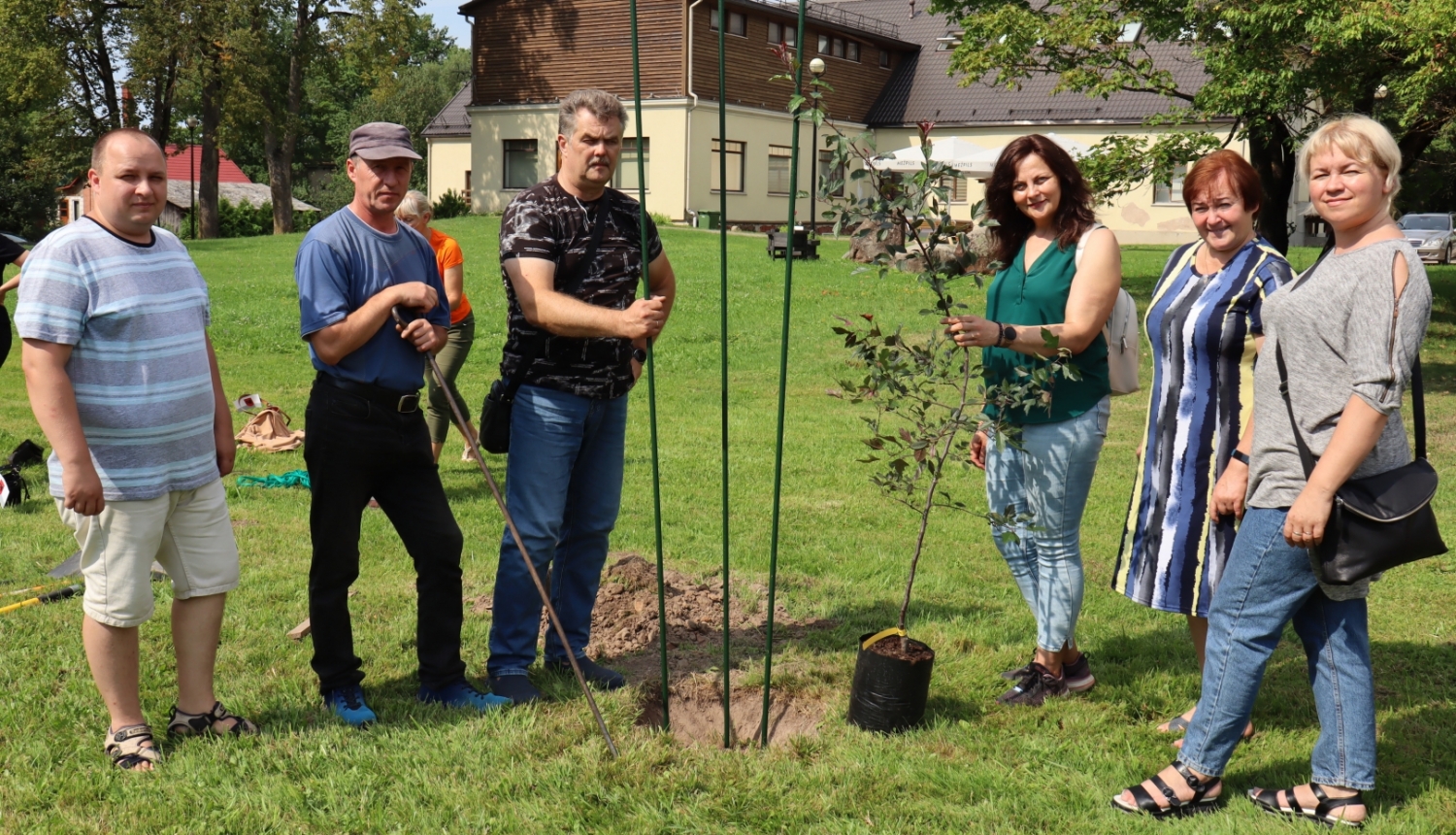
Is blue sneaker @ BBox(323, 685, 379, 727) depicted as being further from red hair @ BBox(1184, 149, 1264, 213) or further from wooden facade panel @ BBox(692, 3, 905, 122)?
wooden facade panel @ BBox(692, 3, 905, 122)

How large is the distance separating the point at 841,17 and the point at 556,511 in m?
37.6

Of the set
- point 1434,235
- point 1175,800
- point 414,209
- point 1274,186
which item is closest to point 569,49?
point 1274,186

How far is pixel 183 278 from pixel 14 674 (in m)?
1.74

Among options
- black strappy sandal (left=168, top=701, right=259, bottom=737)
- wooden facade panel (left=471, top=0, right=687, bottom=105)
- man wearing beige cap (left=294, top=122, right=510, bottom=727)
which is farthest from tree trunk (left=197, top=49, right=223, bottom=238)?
black strappy sandal (left=168, top=701, right=259, bottom=737)

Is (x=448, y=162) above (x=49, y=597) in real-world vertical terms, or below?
above

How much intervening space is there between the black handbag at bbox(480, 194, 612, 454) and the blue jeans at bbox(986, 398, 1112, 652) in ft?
4.98

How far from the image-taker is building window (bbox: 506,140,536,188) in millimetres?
35750

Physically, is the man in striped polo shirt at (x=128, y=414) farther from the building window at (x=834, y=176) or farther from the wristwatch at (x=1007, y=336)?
the wristwatch at (x=1007, y=336)

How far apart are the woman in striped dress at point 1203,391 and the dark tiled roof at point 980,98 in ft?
105

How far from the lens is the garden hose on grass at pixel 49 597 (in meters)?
4.89

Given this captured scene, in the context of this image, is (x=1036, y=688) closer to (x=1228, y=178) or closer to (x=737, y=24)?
(x=1228, y=178)

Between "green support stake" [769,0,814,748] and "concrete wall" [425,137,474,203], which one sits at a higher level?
"concrete wall" [425,137,474,203]

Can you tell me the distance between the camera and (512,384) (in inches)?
160

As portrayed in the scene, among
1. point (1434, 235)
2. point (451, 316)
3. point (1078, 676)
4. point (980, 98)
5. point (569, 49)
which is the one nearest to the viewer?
point (1078, 676)
